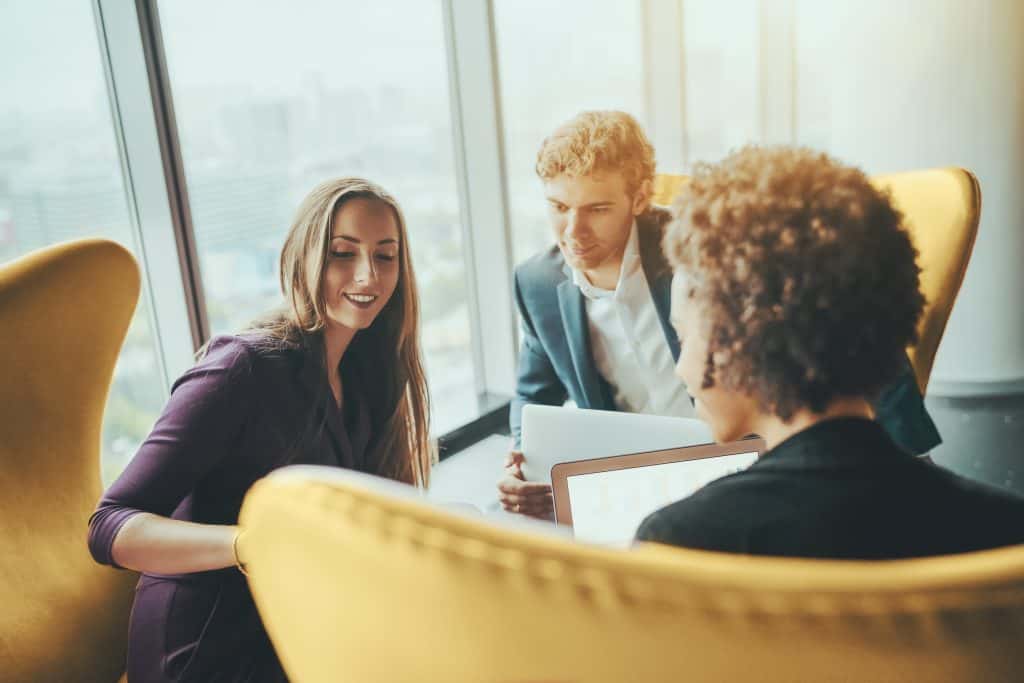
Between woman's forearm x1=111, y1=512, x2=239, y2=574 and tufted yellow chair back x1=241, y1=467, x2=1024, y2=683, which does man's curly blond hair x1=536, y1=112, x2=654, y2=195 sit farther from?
tufted yellow chair back x1=241, y1=467, x2=1024, y2=683

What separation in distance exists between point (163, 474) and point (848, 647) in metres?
1.02

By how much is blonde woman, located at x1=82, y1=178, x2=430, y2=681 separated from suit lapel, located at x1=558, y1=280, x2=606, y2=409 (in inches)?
16.7

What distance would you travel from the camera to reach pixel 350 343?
5.35 ft

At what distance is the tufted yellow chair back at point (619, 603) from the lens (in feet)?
1.44

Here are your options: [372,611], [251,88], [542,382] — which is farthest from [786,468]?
[251,88]

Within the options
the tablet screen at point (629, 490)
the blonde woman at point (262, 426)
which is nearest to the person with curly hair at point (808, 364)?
the tablet screen at point (629, 490)

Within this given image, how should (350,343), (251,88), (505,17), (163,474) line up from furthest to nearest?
(505,17) < (251,88) < (350,343) < (163,474)

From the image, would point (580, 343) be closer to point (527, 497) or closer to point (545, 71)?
point (527, 497)

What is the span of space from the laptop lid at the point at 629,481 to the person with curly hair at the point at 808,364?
390 mm

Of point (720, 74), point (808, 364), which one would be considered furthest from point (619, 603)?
point (720, 74)

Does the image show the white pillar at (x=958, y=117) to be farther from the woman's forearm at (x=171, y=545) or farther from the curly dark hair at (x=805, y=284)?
the woman's forearm at (x=171, y=545)

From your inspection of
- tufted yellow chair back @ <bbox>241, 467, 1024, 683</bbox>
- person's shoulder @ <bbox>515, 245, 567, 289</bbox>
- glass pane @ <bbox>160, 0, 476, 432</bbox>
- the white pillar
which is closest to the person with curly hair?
tufted yellow chair back @ <bbox>241, 467, 1024, 683</bbox>

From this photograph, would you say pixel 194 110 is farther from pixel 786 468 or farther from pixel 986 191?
pixel 986 191

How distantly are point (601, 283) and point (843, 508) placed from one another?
1.40 m
